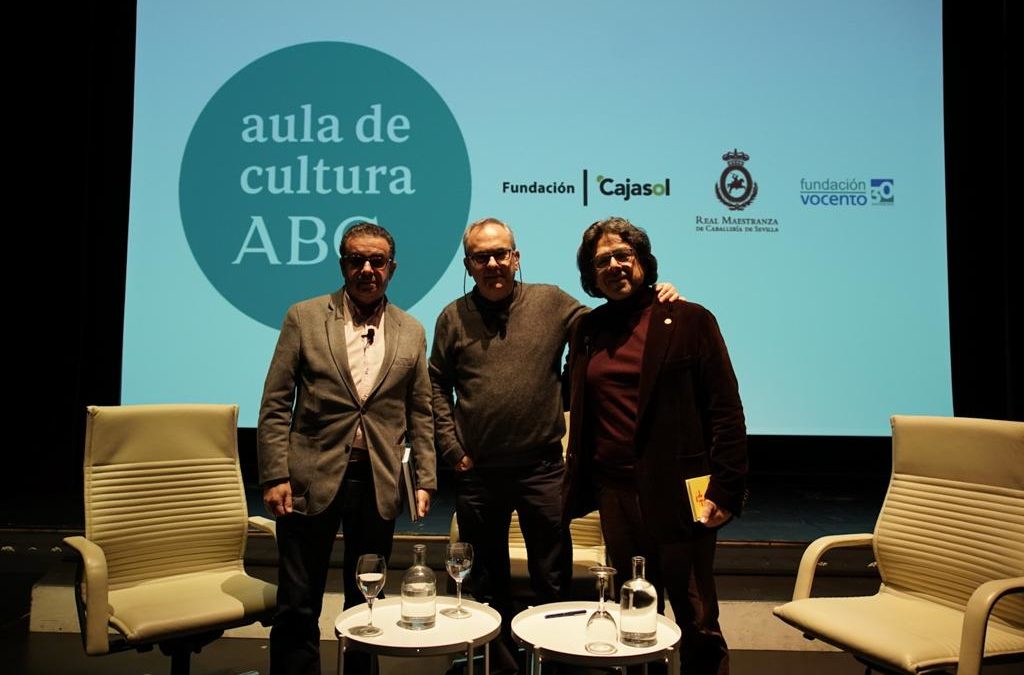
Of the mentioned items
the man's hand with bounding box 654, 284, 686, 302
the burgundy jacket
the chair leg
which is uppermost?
the man's hand with bounding box 654, 284, 686, 302

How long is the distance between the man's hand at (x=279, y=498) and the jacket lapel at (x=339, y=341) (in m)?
0.36

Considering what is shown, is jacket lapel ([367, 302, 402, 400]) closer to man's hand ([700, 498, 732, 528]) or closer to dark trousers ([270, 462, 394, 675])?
dark trousers ([270, 462, 394, 675])

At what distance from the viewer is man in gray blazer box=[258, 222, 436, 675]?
2.44 meters

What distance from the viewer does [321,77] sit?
12.7ft

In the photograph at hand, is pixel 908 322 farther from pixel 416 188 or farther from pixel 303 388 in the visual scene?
pixel 303 388

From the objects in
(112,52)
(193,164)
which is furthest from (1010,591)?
(112,52)

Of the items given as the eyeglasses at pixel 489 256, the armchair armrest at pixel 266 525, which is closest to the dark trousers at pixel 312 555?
the armchair armrest at pixel 266 525

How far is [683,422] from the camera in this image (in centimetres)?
217

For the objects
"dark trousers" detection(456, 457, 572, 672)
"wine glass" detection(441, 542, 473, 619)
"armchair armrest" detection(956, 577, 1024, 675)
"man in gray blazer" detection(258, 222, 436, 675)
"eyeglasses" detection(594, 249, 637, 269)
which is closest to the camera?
"armchair armrest" detection(956, 577, 1024, 675)

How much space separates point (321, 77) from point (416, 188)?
74 centimetres

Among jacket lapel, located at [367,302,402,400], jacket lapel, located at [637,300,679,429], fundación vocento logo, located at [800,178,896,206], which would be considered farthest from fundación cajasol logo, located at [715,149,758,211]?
jacket lapel, located at [367,302,402,400]

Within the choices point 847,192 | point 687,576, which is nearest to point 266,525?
point 687,576

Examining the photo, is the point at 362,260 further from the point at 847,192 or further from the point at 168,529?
the point at 847,192

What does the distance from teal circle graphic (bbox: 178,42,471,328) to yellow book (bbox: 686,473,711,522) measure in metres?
2.05
